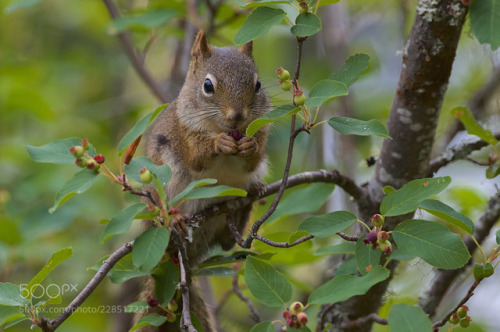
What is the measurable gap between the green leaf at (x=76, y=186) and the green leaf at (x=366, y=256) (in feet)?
2.36

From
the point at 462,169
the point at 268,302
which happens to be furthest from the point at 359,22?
the point at 268,302

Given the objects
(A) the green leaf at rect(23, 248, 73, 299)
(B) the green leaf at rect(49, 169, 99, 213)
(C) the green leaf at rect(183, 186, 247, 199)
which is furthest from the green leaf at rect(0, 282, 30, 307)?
(C) the green leaf at rect(183, 186, 247, 199)

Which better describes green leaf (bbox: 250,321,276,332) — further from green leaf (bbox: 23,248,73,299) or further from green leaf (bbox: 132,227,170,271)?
green leaf (bbox: 23,248,73,299)

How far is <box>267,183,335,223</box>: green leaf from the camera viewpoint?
8.00 feet

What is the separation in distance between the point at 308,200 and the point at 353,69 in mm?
827

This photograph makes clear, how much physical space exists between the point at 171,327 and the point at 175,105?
1.02 metres

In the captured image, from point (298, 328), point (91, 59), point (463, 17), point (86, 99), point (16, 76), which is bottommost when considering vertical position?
point (86, 99)

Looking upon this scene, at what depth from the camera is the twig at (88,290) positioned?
65.0 inches

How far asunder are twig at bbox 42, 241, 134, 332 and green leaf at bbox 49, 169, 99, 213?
237 mm

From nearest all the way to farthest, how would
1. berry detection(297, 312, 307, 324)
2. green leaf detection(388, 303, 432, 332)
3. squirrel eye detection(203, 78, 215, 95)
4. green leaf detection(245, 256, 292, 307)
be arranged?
green leaf detection(388, 303, 432, 332), berry detection(297, 312, 307, 324), green leaf detection(245, 256, 292, 307), squirrel eye detection(203, 78, 215, 95)

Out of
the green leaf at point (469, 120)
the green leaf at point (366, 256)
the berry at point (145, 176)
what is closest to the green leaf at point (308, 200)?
the green leaf at point (469, 120)

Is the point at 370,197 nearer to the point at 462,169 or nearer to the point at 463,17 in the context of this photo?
the point at 463,17

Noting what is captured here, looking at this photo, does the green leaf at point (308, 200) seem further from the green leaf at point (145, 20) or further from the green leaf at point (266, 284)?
the green leaf at point (145, 20)

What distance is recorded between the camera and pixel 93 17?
229 inches
